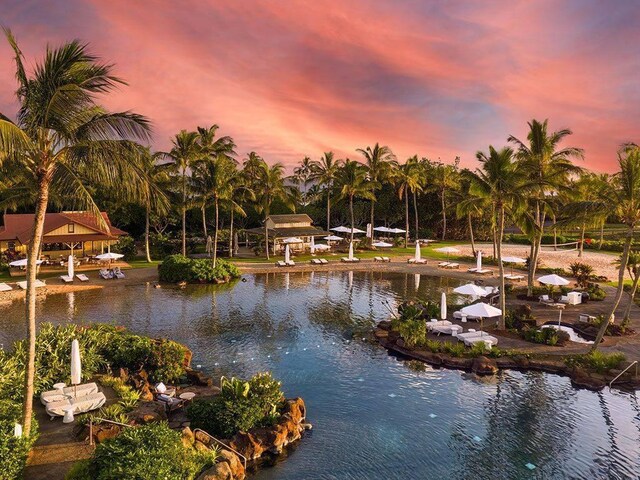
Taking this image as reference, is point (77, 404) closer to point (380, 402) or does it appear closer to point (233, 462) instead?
point (233, 462)

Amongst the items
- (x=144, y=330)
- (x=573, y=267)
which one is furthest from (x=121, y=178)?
(x=573, y=267)

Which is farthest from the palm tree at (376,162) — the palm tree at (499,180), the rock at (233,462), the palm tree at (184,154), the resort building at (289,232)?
the rock at (233,462)

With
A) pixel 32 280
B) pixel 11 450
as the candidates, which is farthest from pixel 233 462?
pixel 32 280

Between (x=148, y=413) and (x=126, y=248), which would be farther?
(x=126, y=248)

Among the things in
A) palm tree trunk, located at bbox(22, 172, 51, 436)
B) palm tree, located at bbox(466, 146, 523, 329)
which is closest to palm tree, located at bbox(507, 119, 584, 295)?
palm tree, located at bbox(466, 146, 523, 329)

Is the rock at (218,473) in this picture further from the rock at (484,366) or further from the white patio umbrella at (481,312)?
the white patio umbrella at (481,312)

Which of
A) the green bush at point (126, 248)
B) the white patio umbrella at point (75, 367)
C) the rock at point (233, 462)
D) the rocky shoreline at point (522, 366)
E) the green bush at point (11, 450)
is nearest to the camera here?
the green bush at point (11, 450)

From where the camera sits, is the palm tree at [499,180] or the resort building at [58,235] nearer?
the palm tree at [499,180]
